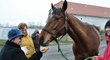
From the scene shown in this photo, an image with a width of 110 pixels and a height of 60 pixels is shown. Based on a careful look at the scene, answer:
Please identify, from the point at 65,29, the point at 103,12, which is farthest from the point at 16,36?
the point at 103,12

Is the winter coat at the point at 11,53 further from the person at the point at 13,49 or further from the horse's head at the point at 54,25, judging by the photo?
the horse's head at the point at 54,25

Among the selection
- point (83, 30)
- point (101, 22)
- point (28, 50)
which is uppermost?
point (83, 30)

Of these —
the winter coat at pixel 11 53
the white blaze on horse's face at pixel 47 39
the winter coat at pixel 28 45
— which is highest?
the winter coat at pixel 11 53

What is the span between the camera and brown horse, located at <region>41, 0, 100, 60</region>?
18.5 feet

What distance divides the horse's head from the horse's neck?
0.21 metres

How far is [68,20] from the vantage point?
5.93 metres

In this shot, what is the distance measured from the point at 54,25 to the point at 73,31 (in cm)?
55

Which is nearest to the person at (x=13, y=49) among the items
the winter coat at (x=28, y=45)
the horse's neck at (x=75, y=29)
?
the horse's neck at (x=75, y=29)

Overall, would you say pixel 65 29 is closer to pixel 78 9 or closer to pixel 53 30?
pixel 53 30

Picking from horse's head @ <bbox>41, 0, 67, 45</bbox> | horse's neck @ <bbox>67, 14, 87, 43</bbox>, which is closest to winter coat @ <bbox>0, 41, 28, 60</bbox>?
horse's head @ <bbox>41, 0, 67, 45</bbox>

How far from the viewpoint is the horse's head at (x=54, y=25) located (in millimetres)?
5574

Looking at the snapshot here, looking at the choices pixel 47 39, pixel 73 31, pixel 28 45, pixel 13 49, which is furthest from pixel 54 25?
pixel 28 45

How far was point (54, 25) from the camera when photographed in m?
5.67

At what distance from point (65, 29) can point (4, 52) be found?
172cm
